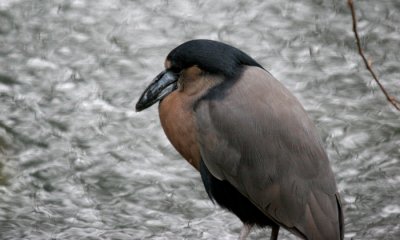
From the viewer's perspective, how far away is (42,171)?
21.1ft

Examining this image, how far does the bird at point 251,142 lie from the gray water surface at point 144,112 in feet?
2.85

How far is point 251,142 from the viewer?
15.5 ft

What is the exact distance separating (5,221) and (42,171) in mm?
709

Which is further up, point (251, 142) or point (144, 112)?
point (251, 142)

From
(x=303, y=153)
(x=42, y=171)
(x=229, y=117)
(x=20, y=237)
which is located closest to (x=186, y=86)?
(x=229, y=117)

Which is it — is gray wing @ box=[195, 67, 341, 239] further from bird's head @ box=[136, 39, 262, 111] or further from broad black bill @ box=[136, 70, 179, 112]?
broad black bill @ box=[136, 70, 179, 112]

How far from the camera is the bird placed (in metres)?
4.72

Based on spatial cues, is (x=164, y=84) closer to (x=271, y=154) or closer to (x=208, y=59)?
(x=208, y=59)

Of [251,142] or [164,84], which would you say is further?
[164,84]

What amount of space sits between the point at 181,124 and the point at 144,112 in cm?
232

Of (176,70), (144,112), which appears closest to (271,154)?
(176,70)

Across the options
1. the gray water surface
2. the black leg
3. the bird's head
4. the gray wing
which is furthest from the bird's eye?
the gray water surface

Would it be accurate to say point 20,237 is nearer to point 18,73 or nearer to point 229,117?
point 229,117

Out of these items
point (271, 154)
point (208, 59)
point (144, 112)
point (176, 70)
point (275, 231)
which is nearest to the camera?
point (271, 154)
